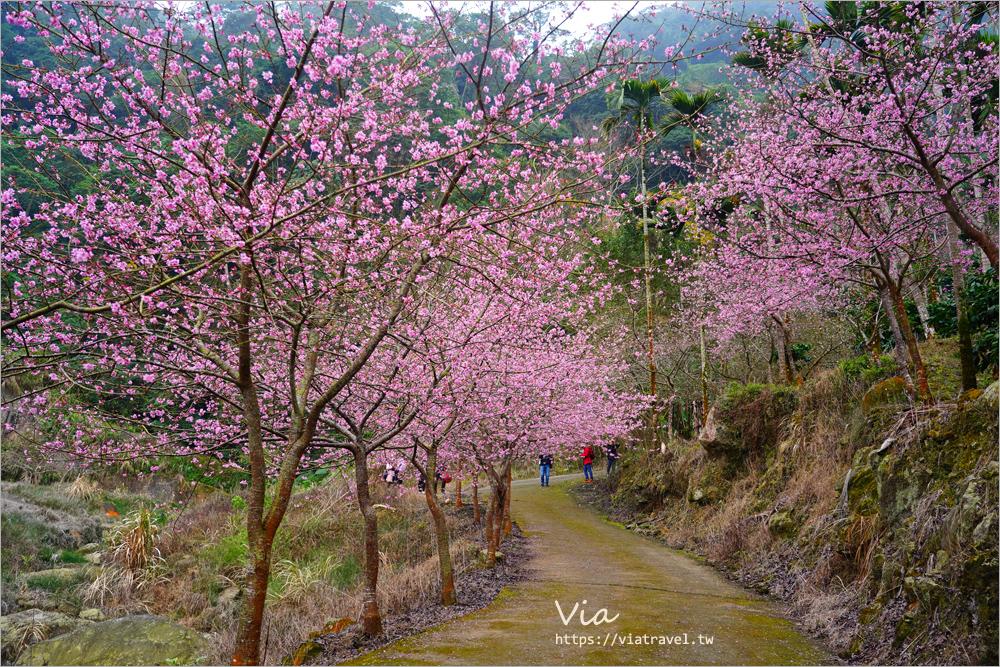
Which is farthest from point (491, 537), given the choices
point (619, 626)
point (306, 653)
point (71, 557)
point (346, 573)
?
point (71, 557)

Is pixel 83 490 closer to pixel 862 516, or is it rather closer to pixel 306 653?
pixel 306 653

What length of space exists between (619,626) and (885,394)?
17.2ft

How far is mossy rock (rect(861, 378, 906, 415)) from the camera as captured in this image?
26.4 ft

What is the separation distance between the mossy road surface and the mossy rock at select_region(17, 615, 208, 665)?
12.1 feet

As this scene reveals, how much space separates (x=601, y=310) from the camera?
858 inches

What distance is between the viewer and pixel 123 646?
25.7 ft

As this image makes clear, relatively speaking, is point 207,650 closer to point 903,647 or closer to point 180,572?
point 180,572

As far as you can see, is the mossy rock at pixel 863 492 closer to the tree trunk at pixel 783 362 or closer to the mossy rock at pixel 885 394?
the mossy rock at pixel 885 394

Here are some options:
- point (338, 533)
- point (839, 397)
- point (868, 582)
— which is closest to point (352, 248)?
point (868, 582)

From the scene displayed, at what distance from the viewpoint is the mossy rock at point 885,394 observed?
26.4 ft

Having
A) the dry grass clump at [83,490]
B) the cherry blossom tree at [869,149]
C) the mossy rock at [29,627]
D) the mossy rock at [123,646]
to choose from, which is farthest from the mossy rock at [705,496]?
the dry grass clump at [83,490]

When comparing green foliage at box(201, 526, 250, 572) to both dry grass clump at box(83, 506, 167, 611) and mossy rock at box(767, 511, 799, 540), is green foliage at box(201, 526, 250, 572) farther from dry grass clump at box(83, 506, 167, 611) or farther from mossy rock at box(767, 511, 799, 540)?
mossy rock at box(767, 511, 799, 540)

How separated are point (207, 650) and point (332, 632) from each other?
6.87 ft

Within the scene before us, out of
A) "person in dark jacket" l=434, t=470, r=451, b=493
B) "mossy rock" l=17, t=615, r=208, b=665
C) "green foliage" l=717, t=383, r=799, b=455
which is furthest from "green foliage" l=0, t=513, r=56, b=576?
"green foliage" l=717, t=383, r=799, b=455
